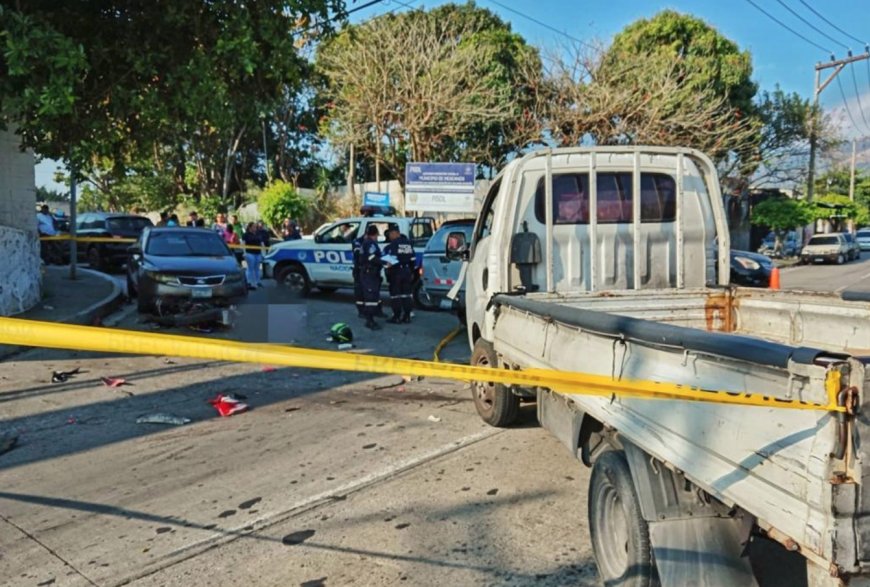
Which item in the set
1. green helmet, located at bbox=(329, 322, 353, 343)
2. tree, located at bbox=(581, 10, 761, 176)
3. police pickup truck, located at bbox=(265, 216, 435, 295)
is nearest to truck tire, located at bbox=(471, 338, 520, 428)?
green helmet, located at bbox=(329, 322, 353, 343)

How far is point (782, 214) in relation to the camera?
32344 mm

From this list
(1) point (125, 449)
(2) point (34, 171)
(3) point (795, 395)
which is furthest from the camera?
(2) point (34, 171)

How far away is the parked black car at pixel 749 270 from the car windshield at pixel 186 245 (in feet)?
45.2

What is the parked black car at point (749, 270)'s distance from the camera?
61.6ft

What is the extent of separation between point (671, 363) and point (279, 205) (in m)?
26.8

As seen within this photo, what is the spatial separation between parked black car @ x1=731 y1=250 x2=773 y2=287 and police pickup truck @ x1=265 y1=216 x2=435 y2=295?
30.6 feet

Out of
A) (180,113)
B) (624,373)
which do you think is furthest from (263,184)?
(624,373)

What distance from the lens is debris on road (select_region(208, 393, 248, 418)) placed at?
6.43 meters

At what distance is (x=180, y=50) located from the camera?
8.41 m

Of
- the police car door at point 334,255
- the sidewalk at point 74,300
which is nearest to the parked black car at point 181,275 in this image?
the sidewalk at point 74,300

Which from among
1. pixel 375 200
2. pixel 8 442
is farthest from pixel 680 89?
pixel 8 442

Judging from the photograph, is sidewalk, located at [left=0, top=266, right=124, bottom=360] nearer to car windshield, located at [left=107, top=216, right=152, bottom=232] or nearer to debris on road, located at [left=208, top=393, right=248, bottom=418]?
debris on road, located at [left=208, top=393, right=248, bottom=418]

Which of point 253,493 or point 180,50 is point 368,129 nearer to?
point 180,50

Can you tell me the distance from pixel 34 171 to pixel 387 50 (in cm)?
1518
